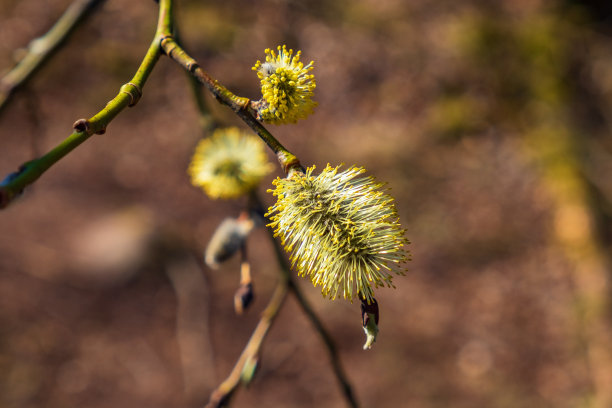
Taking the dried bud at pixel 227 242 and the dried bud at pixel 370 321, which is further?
the dried bud at pixel 227 242

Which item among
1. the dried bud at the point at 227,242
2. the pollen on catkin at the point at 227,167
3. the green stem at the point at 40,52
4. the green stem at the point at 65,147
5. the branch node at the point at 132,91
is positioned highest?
the green stem at the point at 40,52

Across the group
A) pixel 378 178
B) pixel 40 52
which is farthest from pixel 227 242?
pixel 378 178

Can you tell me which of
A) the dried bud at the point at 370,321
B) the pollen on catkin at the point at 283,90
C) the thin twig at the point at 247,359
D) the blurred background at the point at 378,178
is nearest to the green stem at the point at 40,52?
the pollen on catkin at the point at 283,90

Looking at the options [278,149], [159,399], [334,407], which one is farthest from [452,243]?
[278,149]

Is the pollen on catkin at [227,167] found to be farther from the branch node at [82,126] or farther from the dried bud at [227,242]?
the branch node at [82,126]

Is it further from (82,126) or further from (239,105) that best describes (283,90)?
(82,126)

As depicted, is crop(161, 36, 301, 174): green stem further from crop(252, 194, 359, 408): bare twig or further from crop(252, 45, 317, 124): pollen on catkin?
crop(252, 194, 359, 408): bare twig

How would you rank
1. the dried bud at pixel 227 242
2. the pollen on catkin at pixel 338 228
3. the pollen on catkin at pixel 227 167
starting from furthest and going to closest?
the pollen on catkin at pixel 227 167 < the dried bud at pixel 227 242 < the pollen on catkin at pixel 338 228

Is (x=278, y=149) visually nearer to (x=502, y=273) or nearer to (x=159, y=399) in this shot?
(x=159, y=399)
